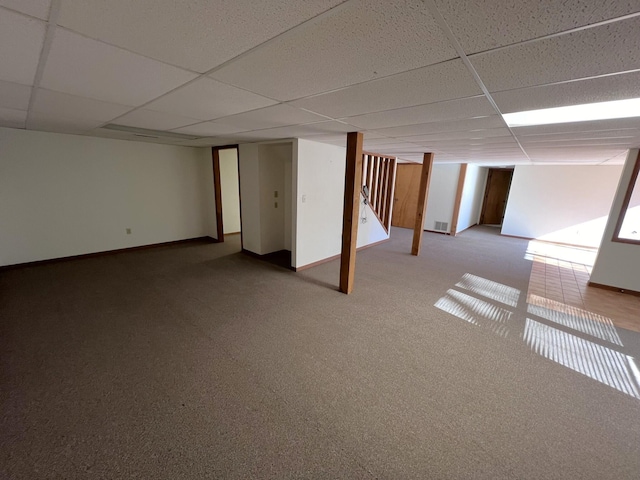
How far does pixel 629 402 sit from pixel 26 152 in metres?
7.28

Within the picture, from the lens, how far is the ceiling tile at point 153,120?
7.97 ft

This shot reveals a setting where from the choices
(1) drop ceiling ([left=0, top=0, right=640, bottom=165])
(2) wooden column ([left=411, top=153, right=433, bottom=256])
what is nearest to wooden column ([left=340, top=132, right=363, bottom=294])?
(1) drop ceiling ([left=0, top=0, right=640, bottom=165])

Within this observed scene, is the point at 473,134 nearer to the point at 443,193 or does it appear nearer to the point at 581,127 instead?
the point at 581,127

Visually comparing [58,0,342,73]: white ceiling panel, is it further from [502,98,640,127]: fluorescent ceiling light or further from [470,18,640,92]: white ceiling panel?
[502,98,640,127]: fluorescent ceiling light

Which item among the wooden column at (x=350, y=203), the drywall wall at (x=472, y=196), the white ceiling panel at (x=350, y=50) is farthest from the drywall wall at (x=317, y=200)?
the drywall wall at (x=472, y=196)

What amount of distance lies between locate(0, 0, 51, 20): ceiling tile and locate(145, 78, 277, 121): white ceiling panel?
2.24 ft

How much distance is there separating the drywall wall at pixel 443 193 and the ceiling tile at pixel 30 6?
7809mm

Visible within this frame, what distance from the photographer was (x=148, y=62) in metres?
1.31

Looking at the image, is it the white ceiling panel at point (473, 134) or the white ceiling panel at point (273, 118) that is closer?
the white ceiling panel at point (273, 118)

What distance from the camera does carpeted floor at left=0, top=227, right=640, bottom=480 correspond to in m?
1.47

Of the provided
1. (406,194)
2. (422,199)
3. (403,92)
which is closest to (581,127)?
(403,92)

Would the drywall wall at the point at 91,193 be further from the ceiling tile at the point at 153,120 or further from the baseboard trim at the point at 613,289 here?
the baseboard trim at the point at 613,289

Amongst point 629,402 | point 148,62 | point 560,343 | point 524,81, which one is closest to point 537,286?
point 560,343

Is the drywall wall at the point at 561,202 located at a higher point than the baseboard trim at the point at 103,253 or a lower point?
higher
